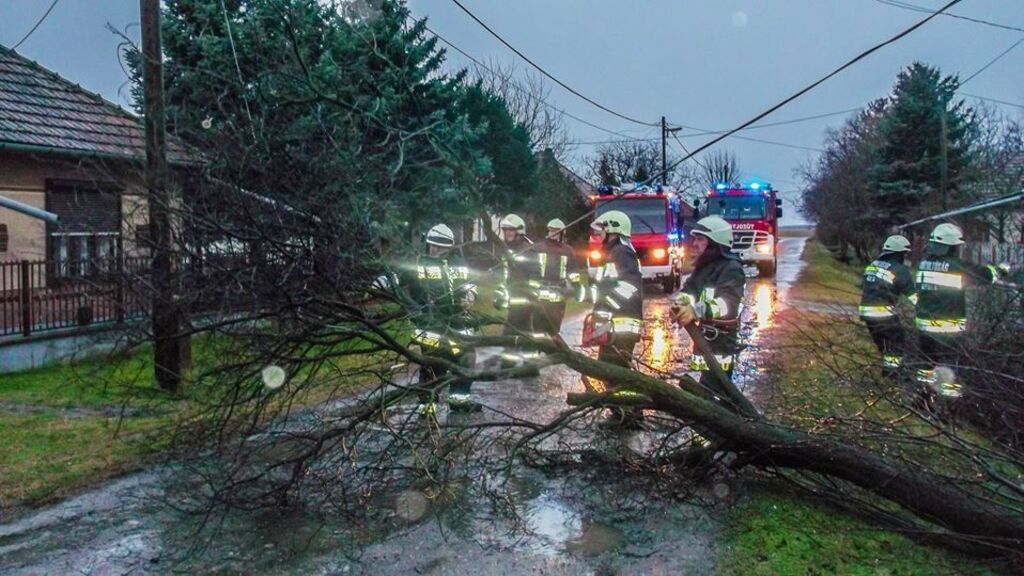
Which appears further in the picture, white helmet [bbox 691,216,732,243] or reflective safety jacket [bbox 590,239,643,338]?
reflective safety jacket [bbox 590,239,643,338]

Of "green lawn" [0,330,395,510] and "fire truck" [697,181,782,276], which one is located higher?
"fire truck" [697,181,782,276]

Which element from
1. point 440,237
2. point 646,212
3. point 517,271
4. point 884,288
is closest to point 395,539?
point 440,237

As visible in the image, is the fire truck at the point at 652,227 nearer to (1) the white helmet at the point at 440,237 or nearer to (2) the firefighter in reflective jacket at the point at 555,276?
(2) the firefighter in reflective jacket at the point at 555,276

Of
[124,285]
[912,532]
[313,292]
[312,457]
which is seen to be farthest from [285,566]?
[912,532]

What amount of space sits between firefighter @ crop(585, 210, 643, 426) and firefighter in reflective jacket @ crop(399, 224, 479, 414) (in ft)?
3.97

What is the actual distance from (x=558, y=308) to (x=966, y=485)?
Result: 421cm

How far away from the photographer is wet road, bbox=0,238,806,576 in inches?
159

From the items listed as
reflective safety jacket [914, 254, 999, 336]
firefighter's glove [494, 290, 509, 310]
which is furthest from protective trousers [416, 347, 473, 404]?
reflective safety jacket [914, 254, 999, 336]

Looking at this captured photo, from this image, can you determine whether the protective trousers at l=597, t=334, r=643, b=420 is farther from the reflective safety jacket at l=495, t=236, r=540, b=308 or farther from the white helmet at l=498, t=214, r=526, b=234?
the white helmet at l=498, t=214, r=526, b=234

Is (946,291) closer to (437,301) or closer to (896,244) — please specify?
(896,244)

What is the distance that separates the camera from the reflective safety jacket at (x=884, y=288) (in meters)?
7.49

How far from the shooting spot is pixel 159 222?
5410 mm

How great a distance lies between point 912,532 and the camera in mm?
4176

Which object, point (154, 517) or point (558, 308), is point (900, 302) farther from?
point (154, 517)
